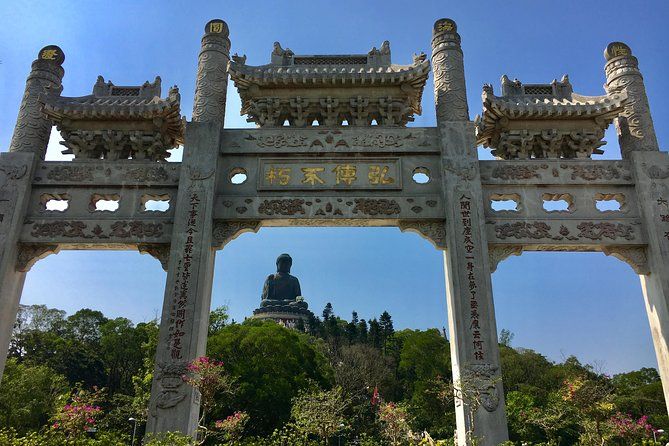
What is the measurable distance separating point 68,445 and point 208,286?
9.90ft

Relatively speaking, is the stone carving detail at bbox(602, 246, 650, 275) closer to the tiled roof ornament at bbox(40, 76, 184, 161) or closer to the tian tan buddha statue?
the tiled roof ornament at bbox(40, 76, 184, 161)

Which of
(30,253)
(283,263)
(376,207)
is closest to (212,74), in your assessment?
(376,207)

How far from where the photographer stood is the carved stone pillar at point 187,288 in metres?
7.56

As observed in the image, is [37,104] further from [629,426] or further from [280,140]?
[629,426]

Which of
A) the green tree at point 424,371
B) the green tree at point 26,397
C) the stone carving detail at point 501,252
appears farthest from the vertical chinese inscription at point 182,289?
the green tree at point 424,371

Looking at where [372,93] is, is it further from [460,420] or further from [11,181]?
[11,181]

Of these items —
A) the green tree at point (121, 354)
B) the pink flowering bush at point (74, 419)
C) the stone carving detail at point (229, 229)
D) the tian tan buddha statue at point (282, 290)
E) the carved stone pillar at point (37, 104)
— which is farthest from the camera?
the tian tan buddha statue at point (282, 290)

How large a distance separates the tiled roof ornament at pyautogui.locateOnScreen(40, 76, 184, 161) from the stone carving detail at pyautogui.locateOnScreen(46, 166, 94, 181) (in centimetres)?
49

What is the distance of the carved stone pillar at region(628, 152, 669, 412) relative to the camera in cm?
813

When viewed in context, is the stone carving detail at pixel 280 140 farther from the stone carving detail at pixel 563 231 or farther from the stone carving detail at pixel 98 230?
the stone carving detail at pixel 563 231

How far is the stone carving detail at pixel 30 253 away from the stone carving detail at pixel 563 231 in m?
7.94

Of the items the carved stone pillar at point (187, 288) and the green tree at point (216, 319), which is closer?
the carved stone pillar at point (187, 288)

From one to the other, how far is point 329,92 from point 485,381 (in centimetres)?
599

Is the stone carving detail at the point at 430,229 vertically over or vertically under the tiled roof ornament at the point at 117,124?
under
